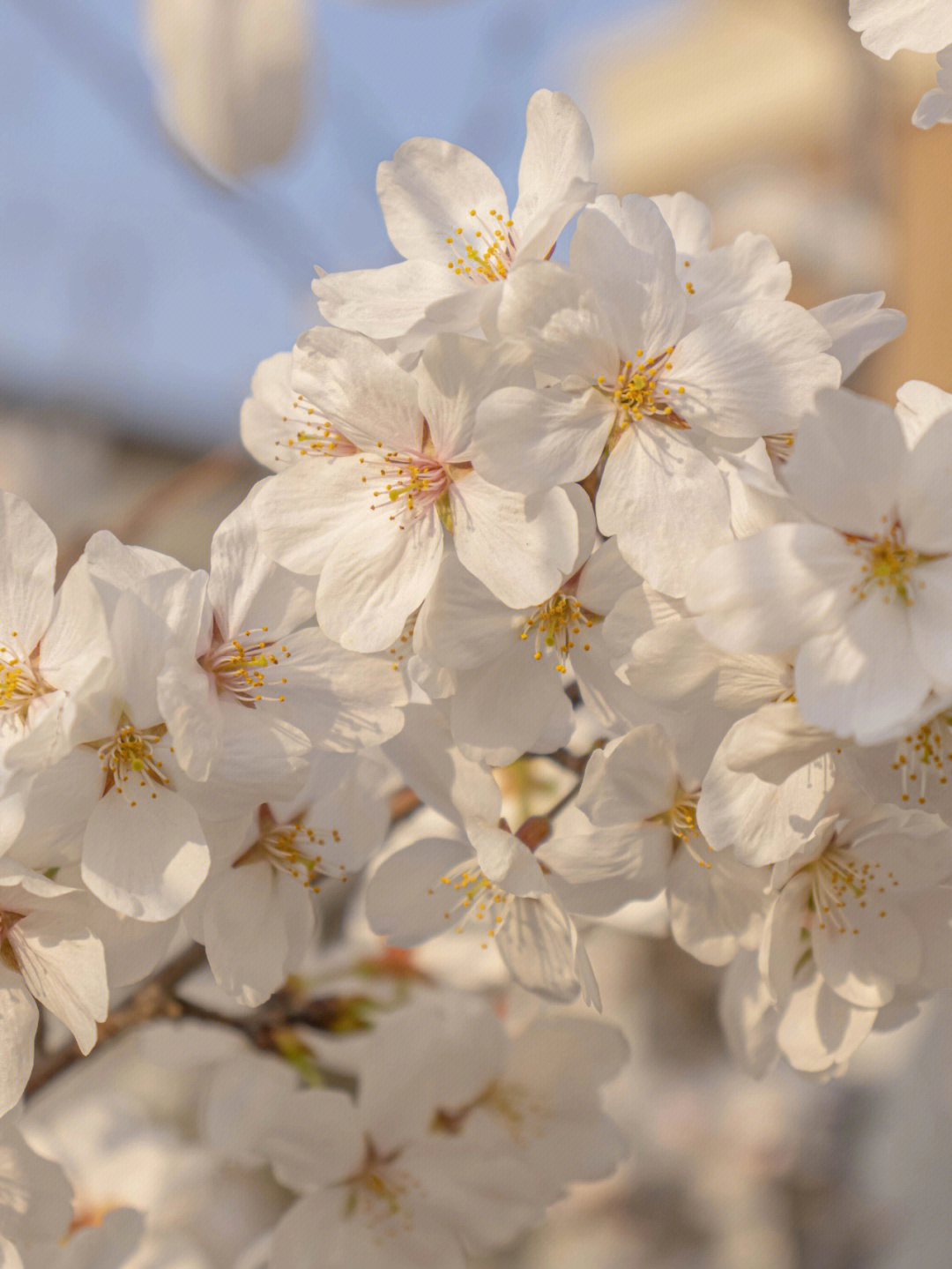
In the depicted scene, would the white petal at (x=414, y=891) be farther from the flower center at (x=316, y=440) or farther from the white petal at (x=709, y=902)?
the flower center at (x=316, y=440)

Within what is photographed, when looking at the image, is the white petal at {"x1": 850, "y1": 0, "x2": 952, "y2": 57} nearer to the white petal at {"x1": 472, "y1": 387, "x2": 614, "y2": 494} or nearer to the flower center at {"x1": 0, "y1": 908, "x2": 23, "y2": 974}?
the white petal at {"x1": 472, "y1": 387, "x2": 614, "y2": 494}

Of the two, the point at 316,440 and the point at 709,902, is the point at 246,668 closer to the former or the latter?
the point at 316,440

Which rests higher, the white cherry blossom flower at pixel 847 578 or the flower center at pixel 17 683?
the white cherry blossom flower at pixel 847 578

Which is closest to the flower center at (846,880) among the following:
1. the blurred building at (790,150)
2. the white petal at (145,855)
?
the white petal at (145,855)

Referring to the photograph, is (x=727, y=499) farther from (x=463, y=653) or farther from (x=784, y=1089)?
(x=784, y=1089)

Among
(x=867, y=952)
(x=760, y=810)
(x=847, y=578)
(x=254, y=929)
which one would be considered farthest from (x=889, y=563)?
(x=254, y=929)

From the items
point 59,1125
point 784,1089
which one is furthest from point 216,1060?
point 784,1089

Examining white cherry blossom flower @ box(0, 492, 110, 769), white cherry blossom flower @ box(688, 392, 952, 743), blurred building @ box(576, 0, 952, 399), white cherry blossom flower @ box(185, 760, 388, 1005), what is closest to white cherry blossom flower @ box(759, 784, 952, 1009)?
white cherry blossom flower @ box(688, 392, 952, 743)
